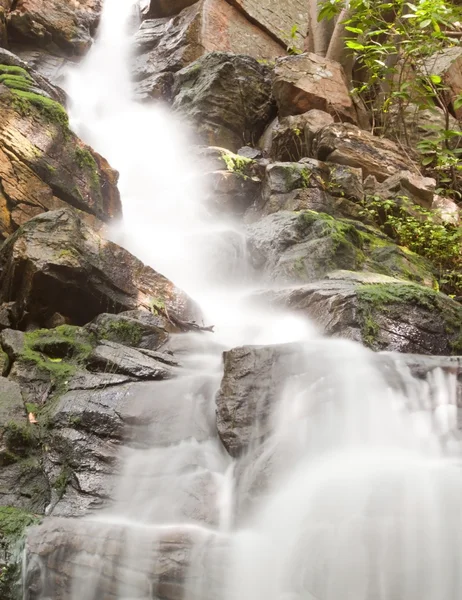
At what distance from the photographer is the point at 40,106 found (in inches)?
303

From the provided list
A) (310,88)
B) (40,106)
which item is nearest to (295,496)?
(40,106)

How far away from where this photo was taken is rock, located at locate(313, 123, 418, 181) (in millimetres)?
10305

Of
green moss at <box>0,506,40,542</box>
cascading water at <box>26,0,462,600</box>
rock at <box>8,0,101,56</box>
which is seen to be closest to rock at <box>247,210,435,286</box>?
cascading water at <box>26,0,462,600</box>

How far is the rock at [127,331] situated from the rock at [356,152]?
605 centimetres

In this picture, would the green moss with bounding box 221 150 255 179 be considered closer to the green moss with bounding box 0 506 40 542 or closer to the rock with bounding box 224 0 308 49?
the rock with bounding box 224 0 308 49

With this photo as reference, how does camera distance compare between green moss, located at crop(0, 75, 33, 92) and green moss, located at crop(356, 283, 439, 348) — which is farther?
green moss, located at crop(0, 75, 33, 92)

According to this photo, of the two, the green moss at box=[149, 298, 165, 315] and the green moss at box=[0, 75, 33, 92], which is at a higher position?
the green moss at box=[0, 75, 33, 92]

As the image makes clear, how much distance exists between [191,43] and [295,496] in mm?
14372

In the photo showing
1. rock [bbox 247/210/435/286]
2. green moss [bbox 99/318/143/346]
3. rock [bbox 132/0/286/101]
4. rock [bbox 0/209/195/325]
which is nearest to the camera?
green moss [bbox 99/318/143/346]

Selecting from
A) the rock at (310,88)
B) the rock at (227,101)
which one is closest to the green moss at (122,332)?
the rock at (227,101)

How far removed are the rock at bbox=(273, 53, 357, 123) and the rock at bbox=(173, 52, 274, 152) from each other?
79 cm

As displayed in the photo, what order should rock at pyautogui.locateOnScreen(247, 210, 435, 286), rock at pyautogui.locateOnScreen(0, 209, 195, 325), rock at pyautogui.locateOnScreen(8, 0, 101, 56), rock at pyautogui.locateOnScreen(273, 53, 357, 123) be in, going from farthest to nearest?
1. rock at pyautogui.locateOnScreen(8, 0, 101, 56)
2. rock at pyautogui.locateOnScreen(273, 53, 357, 123)
3. rock at pyautogui.locateOnScreen(247, 210, 435, 286)
4. rock at pyautogui.locateOnScreen(0, 209, 195, 325)

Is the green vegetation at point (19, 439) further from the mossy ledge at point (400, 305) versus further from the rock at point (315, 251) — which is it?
the rock at point (315, 251)

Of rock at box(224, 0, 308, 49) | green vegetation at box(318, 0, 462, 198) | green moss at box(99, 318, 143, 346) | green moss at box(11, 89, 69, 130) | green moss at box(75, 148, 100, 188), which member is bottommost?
green moss at box(99, 318, 143, 346)
